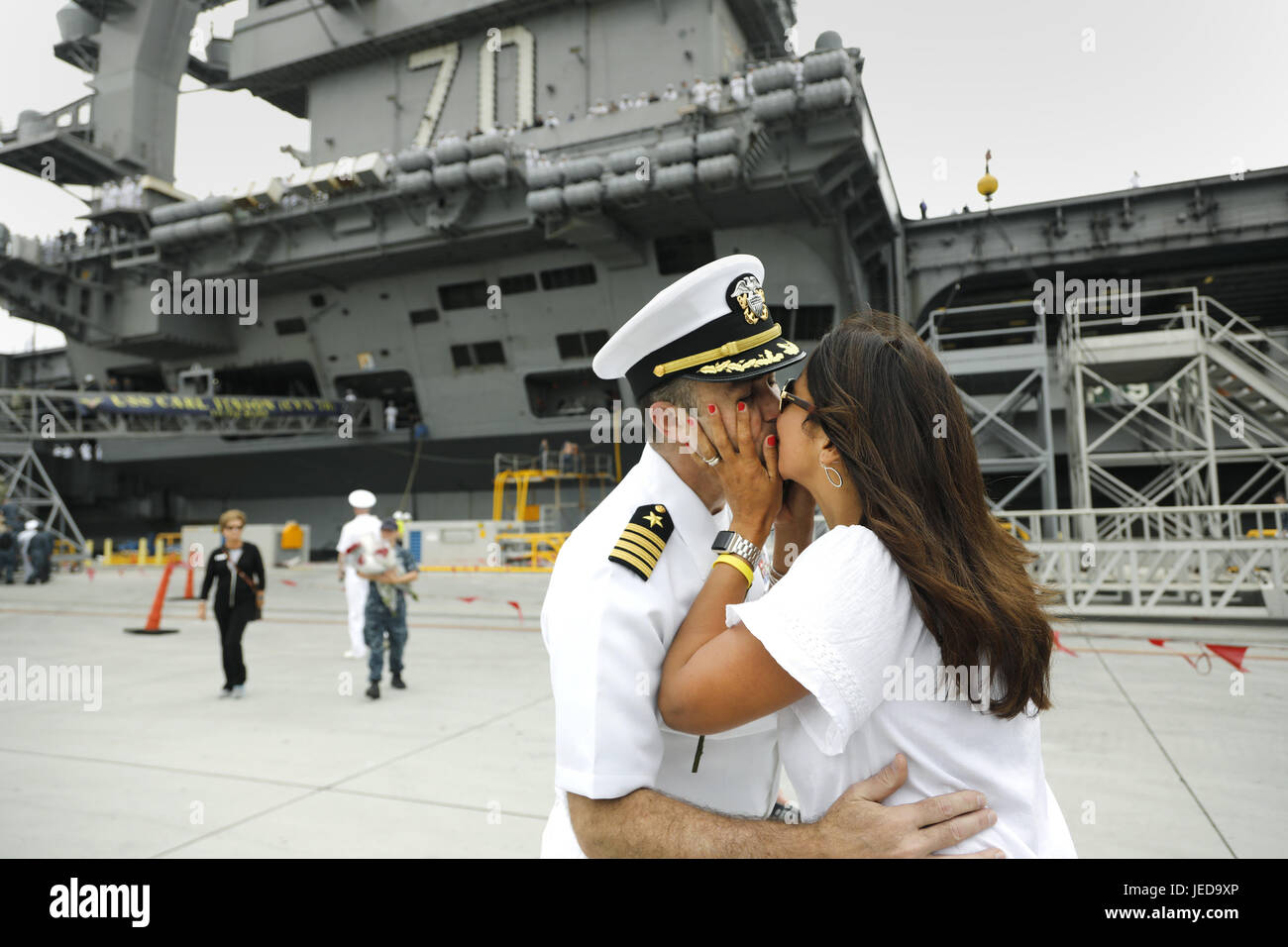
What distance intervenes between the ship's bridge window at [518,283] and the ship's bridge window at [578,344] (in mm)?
2004

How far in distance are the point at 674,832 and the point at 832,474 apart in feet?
2.55

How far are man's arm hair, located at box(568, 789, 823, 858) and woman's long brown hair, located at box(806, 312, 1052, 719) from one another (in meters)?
0.45

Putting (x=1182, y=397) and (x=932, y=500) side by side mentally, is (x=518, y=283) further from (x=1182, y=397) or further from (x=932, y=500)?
(x=932, y=500)

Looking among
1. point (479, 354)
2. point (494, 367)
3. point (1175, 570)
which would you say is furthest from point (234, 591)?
point (479, 354)

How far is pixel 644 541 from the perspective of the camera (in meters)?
1.65

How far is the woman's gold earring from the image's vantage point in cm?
161

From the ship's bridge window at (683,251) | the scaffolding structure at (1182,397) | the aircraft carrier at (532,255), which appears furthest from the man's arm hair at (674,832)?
the ship's bridge window at (683,251)

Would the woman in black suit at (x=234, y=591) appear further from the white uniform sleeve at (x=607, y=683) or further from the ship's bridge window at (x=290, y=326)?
the ship's bridge window at (x=290, y=326)

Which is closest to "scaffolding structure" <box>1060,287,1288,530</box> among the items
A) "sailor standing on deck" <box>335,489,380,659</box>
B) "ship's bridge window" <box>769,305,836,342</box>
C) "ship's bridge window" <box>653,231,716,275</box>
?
"ship's bridge window" <box>769,305,836,342</box>

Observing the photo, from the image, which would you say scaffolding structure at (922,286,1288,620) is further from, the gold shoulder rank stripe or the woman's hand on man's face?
the gold shoulder rank stripe

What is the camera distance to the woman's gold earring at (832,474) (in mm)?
1611

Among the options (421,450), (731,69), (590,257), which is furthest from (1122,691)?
(421,450)

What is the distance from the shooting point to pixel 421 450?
100ft
